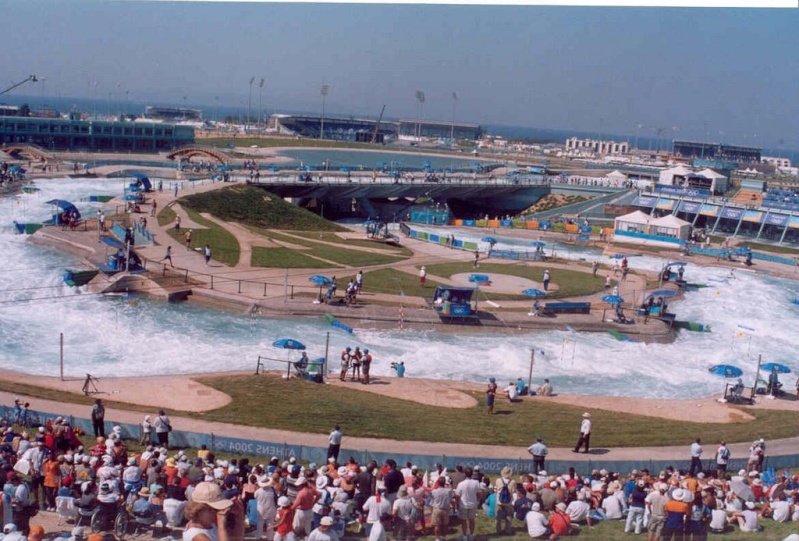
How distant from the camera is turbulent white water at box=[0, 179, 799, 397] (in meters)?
23.5

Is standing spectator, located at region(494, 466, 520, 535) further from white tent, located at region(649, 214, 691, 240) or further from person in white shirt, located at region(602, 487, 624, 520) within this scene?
white tent, located at region(649, 214, 691, 240)

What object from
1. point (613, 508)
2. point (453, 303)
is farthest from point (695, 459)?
point (453, 303)

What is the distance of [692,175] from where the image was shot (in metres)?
81.0

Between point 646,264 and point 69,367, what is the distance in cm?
3277

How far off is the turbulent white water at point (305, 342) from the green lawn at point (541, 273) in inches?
184

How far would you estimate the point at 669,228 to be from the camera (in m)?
52.8

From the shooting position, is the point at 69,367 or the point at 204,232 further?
the point at 204,232

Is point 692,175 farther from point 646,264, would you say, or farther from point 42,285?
point 42,285

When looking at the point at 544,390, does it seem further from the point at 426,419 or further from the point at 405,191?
A: the point at 405,191

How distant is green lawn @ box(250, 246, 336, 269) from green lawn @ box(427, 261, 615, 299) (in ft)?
17.8

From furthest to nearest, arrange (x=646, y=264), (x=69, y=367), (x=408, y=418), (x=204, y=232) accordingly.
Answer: (x=646, y=264) < (x=204, y=232) < (x=69, y=367) < (x=408, y=418)

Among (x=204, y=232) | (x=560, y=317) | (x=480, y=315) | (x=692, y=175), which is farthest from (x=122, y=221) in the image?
(x=692, y=175)

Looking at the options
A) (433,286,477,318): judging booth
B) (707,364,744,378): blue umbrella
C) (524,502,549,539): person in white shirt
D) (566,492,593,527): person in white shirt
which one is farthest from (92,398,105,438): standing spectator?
(707,364,744,378): blue umbrella

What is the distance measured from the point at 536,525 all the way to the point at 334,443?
4836 millimetres
